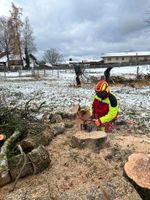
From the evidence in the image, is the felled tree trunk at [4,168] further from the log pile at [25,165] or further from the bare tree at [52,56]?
the bare tree at [52,56]

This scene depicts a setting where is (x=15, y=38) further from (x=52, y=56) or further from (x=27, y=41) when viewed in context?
(x=52, y=56)

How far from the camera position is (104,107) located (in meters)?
5.12

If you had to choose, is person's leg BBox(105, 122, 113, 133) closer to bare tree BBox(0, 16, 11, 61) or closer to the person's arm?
the person's arm

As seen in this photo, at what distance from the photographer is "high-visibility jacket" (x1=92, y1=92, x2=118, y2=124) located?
15.9 ft

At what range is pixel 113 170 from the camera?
3.43 metres

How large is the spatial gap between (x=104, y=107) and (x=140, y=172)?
7.57ft

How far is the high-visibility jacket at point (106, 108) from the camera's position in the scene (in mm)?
4850

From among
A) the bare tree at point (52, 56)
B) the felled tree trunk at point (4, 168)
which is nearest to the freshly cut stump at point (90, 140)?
the felled tree trunk at point (4, 168)

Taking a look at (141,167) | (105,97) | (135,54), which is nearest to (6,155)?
(141,167)

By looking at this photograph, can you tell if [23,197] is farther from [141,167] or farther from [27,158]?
[141,167]

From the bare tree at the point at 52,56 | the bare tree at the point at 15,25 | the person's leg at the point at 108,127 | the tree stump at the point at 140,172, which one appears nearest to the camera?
the tree stump at the point at 140,172

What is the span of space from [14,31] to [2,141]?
38782mm


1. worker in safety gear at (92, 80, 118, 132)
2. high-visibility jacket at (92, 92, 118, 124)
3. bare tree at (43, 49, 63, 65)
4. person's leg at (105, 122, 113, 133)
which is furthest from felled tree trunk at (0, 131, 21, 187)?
bare tree at (43, 49, 63, 65)

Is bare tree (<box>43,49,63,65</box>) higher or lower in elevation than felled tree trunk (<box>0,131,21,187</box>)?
higher
